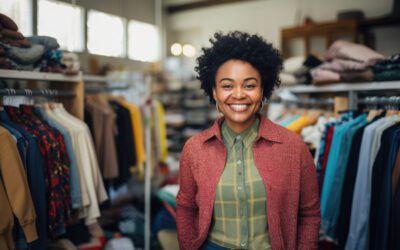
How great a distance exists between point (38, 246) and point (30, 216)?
21 cm

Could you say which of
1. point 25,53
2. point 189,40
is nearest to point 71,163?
point 25,53

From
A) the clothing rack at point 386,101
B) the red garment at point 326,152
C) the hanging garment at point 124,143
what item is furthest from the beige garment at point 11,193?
the clothing rack at point 386,101

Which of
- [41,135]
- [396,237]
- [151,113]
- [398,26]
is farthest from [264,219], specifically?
[398,26]

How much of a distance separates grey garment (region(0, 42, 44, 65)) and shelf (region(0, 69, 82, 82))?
0.07m

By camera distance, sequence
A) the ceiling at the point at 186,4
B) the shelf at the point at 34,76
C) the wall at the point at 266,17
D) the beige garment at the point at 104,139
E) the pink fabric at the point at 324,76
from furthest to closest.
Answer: the ceiling at the point at 186,4 → the wall at the point at 266,17 → the beige garment at the point at 104,139 → the pink fabric at the point at 324,76 → the shelf at the point at 34,76

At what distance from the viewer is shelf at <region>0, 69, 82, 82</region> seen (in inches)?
71.2

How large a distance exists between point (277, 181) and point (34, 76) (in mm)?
1408

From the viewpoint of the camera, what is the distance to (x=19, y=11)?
1.93 metres

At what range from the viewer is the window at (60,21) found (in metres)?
2.17

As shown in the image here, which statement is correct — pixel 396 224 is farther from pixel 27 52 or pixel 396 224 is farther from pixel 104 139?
pixel 104 139

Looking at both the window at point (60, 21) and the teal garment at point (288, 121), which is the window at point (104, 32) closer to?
the window at point (60, 21)

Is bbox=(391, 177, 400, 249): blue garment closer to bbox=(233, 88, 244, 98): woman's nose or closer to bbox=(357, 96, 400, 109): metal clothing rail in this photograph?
bbox=(357, 96, 400, 109): metal clothing rail

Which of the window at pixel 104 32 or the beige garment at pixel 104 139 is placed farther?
the beige garment at pixel 104 139

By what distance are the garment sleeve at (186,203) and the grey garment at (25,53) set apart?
104cm
